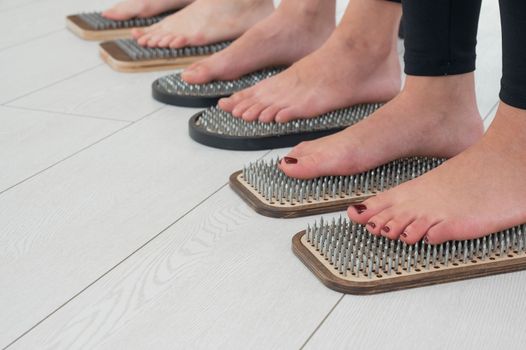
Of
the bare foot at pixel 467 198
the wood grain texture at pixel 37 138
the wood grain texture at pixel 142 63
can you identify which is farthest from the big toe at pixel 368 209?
the wood grain texture at pixel 142 63

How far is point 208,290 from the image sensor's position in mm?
987

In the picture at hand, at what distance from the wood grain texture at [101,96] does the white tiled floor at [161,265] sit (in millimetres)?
14

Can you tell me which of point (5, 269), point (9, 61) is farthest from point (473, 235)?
point (9, 61)

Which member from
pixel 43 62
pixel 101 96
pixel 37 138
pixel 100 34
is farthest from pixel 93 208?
pixel 100 34

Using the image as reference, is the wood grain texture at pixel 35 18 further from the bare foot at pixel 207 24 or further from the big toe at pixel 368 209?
the big toe at pixel 368 209

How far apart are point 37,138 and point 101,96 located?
9.9 inches

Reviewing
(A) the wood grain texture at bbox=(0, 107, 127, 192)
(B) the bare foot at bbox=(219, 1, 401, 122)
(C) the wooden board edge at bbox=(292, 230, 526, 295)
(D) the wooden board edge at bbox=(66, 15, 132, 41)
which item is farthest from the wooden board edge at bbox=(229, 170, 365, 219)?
(D) the wooden board edge at bbox=(66, 15, 132, 41)

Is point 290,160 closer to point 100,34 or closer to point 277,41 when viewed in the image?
point 277,41

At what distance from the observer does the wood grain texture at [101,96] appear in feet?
5.37

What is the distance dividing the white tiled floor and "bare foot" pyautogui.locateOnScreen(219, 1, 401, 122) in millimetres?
97

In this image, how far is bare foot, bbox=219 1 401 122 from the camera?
4.74 feet

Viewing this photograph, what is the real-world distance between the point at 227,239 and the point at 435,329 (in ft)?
1.03

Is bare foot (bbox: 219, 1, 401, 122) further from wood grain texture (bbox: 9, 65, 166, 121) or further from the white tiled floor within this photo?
wood grain texture (bbox: 9, 65, 166, 121)

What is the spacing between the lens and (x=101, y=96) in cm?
173
